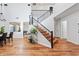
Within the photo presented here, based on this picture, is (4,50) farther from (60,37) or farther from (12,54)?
(60,37)

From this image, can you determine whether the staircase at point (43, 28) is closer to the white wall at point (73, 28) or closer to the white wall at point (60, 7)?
the white wall at point (60, 7)

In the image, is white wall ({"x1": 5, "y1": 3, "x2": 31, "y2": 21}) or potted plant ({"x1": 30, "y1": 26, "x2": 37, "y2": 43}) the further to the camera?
potted plant ({"x1": 30, "y1": 26, "x2": 37, "y2": 43})

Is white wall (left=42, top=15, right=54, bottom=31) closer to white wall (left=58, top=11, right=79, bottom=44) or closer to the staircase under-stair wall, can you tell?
the staircase under-stair wall

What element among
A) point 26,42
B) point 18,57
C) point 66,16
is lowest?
point 18,57

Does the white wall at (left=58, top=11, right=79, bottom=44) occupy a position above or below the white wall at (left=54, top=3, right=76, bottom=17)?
below

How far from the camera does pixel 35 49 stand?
15.1 feet

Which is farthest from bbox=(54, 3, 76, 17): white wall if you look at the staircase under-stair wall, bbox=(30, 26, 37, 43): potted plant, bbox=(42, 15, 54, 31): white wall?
bbox=(30, 26, 37, 43): potted plant

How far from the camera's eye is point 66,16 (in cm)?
471

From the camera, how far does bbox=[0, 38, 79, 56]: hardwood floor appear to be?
4.51 meters

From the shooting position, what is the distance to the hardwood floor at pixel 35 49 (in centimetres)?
451

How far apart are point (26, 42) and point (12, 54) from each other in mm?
453

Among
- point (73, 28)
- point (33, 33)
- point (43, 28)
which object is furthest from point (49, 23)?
point (73, 28)

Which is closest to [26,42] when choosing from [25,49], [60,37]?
[25,49]

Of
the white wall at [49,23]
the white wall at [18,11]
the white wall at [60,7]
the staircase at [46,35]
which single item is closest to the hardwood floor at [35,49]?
the staircase at [46,35]
